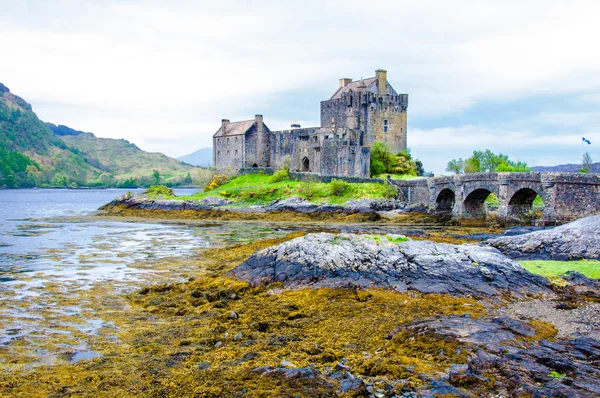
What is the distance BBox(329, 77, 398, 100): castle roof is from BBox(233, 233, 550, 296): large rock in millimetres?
43686

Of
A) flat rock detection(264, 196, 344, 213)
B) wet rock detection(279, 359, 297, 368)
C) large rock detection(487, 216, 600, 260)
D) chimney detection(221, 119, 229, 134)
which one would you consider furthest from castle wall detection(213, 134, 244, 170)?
wet rock detection(279, 359, 297, 368)

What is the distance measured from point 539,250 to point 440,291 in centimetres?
777

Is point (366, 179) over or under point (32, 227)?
over

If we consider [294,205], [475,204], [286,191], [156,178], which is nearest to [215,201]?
[286,191]

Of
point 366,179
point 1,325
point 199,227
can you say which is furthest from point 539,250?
point 366,179

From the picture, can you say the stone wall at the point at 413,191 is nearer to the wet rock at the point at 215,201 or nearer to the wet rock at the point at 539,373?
the wet rock at the point at 215,201

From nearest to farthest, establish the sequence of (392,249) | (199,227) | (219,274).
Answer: (392,249), (219,274), (199,227)

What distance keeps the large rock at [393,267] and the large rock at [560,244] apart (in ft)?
13.8

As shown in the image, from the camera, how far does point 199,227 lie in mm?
39531

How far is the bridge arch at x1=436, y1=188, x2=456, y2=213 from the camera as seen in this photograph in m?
46.1

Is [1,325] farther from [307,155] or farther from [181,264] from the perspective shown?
[307,155]

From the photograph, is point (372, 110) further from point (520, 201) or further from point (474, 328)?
point (474, 328)

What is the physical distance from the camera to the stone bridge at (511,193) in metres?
33.6

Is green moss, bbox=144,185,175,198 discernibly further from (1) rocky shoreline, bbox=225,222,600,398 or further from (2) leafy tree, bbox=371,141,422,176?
(1) rocky shoreline, bbox=225,222,600,398
